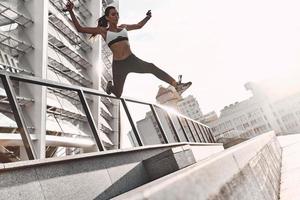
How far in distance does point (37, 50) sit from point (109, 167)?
22025 millimetres

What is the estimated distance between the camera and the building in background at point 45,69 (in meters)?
21.2

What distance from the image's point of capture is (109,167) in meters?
3.42

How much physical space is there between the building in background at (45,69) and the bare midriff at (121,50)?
558 inches

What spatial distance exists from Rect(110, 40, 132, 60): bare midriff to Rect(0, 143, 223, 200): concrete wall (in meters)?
1.60

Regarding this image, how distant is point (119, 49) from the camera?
4.94m

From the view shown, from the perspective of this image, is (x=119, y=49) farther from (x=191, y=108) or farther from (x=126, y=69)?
(x=191, y=108)

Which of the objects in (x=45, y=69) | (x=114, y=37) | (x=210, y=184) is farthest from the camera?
(x=45, y=69)

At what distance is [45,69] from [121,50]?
64.6 feet

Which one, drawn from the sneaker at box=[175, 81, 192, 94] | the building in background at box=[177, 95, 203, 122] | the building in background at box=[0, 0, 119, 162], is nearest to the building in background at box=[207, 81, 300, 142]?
the building in background at box=[177, 95, 203, 122]

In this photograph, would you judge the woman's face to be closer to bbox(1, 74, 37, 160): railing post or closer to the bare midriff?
the bare midriff

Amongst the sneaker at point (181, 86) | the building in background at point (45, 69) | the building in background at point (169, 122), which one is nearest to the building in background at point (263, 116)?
the building in background at point (169, 122)

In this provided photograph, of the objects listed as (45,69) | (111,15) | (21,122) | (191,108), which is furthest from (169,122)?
(191,108)

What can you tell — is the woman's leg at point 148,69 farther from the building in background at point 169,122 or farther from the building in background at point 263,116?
the building in background at point 263,116

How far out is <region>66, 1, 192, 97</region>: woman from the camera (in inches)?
193
